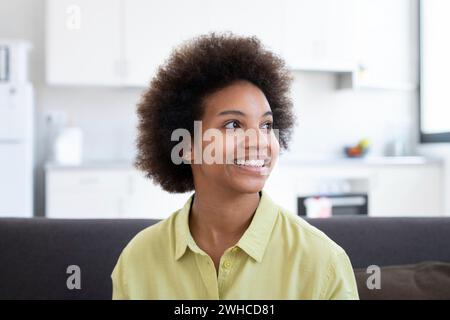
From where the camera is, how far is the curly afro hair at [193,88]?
60cm

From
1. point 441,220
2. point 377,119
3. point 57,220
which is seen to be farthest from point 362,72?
point 57,220

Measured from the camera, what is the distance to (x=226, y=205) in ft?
2.01


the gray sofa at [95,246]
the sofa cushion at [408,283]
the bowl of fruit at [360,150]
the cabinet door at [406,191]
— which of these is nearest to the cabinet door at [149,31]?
the bowl of fruit at [360,150]

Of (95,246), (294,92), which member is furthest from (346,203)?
(95,246)

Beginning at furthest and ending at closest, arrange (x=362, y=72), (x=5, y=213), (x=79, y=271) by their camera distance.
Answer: (x=362, y=72) < (x=5, y=213) < (x=79, y=271)

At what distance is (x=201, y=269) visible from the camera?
Result: 60 cm

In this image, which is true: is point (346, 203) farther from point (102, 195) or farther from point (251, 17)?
point (102, 195)

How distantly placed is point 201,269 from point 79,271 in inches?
16.1

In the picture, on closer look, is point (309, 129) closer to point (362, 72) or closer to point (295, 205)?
point (362, 72)

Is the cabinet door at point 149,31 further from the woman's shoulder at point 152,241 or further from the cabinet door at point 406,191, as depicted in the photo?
the woman's shoulder at point 152,241

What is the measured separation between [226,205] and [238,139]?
0.38 feet

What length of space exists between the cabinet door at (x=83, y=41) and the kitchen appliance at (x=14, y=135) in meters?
0.23

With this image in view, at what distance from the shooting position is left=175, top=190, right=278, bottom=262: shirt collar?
1.91ft

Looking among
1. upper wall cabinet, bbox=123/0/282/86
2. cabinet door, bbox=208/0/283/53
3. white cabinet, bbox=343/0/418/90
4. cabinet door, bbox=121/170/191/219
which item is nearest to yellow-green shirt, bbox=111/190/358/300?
cabinet door, bbox=121/170/191/219
